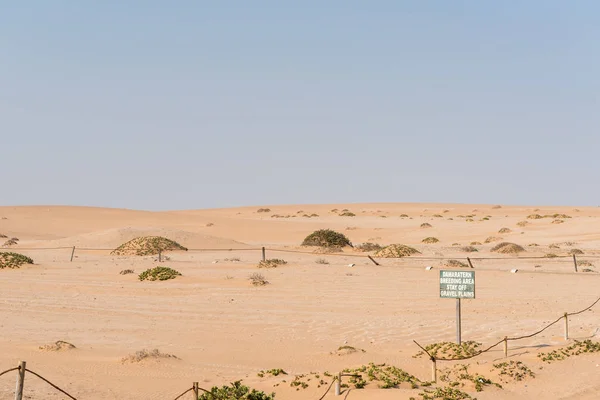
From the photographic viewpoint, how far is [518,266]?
3706 cm

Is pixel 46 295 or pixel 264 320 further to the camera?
pixel 46 295

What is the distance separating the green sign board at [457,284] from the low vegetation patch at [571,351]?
6.54ft

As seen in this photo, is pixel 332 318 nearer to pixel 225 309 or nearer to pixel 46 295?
pixel 225 309

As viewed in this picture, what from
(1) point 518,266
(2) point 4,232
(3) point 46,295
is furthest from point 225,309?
(2) point 4,232

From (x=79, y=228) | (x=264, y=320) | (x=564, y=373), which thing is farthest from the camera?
(x=79, y=228)

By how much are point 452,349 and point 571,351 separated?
257 centimetres

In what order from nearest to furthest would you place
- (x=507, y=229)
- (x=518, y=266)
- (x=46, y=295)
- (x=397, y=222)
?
(x=46, y=295), (x=518, y=266), (x=507, y=229), (x=397, y=222)

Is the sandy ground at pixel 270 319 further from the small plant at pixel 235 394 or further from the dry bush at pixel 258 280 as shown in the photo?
the small plant at pixel 235 394

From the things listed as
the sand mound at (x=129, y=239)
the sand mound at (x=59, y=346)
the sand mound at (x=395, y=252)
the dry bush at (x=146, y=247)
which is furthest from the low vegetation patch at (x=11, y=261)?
the sand mound at (x=59, y=346)

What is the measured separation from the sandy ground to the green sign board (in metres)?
1.44

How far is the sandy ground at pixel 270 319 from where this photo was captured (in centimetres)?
1391

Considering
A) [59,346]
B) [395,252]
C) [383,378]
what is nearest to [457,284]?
[383,378]

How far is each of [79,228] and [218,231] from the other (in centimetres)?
1577

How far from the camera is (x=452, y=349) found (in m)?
16.6
